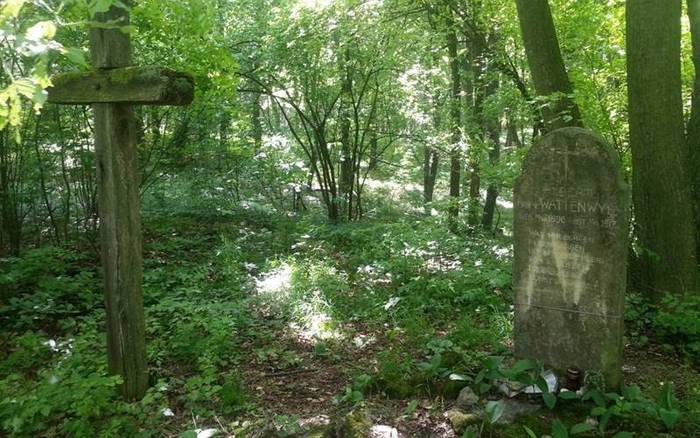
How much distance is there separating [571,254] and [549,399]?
1.13 meters

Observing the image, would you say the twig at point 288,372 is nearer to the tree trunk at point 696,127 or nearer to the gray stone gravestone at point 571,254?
the gray stone gravestone at point 571,254

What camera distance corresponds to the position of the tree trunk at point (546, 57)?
6.02 m

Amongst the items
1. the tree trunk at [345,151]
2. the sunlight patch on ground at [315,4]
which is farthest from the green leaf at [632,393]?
the tree trunk at [345,151]

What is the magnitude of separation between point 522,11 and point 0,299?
22.2ft

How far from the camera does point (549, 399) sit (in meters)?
3.83

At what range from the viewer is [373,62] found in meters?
11.5

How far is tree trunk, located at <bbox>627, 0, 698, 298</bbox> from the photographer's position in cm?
509

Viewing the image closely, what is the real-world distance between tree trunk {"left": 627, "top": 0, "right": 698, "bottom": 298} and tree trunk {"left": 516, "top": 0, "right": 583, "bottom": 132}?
824mm

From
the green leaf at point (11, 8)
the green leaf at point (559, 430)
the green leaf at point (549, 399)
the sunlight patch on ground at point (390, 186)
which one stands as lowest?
the green leaf at point (559, 430)

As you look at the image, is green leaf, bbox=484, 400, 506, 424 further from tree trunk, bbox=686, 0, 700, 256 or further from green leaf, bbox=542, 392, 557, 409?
tree trunk, bbox=686, 0, 700, 256

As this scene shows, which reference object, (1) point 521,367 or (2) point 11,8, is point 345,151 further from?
(2) point 11,8

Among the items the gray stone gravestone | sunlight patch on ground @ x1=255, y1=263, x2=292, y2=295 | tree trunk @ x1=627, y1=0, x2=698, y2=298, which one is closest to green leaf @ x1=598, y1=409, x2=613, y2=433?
the gray stone gravestone

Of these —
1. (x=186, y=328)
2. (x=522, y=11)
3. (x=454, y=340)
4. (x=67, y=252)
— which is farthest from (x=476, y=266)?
(x=67, y=252)

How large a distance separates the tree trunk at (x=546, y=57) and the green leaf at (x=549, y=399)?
10.8 ft
